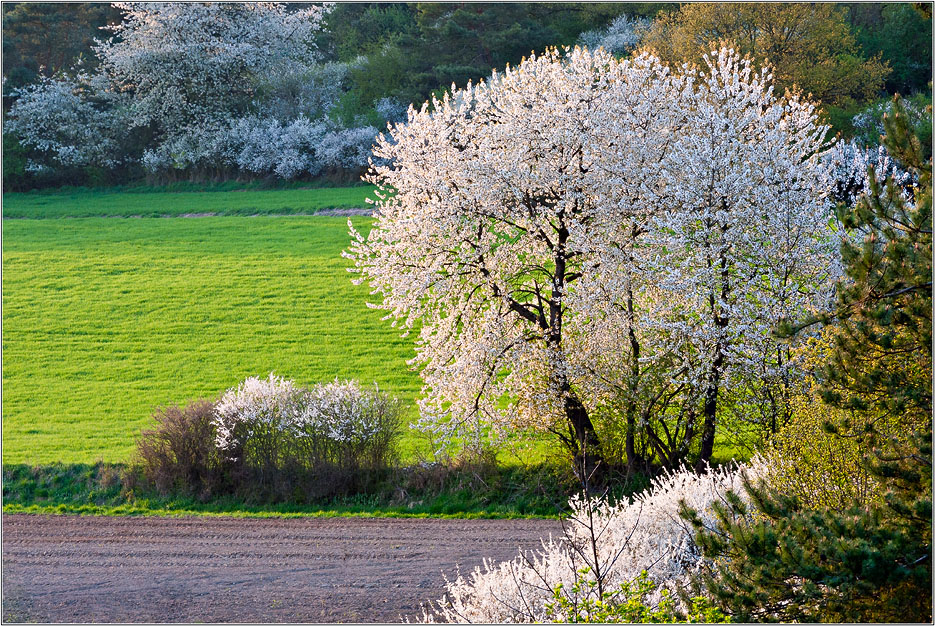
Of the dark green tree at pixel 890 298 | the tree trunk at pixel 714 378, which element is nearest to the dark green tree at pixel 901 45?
the tree trunk at pixel 714 378

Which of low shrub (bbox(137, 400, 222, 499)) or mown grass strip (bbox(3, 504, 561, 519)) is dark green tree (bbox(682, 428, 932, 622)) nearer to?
mown grass strip (bbox(3, 504, 561, 519))

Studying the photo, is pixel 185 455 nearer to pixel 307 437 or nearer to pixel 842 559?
pixel 307 437

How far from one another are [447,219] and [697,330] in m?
4.44

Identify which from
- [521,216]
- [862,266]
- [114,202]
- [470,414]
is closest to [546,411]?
[470,414]

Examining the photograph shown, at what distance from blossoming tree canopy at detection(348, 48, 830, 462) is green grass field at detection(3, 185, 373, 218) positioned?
19286mm

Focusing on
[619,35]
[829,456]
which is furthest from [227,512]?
[619,35]

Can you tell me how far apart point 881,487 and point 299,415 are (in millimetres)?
9782

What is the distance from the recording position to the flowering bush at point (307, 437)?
47.4 feet

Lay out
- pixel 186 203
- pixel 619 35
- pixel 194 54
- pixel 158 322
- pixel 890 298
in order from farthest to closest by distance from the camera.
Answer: pixel 194 54
pixel 186 203
pixel 619 35
pixel 158 322
pixel 890 298

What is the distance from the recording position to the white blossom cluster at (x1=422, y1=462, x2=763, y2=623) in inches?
307

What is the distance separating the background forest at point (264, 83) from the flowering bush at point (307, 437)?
22562mm

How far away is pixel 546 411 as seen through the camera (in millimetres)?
14320

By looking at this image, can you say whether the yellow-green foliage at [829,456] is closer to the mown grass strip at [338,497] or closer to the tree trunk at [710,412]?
the tree trunk at [710,412]

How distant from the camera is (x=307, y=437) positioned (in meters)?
14.5
